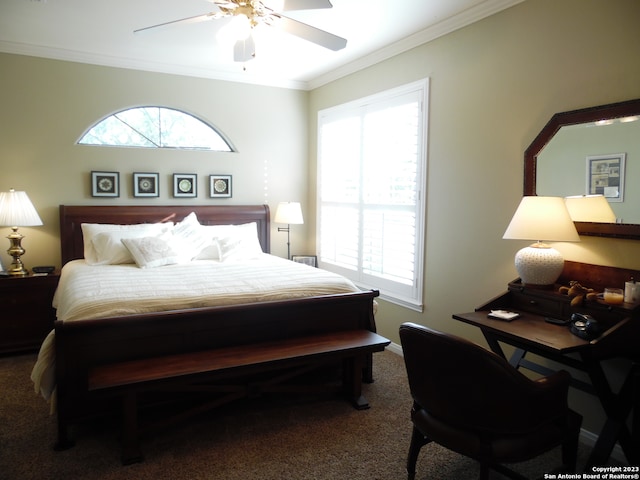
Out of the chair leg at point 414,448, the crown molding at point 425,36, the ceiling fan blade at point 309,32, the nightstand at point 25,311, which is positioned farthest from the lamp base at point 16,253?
the chair leg at point 414,448

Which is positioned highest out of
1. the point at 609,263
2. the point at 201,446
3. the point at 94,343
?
the point at 609,263

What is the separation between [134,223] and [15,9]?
2075 mm

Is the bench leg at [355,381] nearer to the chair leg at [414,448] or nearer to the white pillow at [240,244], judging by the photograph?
the chair leg at [414,448]

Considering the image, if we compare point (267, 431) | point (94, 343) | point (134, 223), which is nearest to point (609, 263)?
point (267, 431)

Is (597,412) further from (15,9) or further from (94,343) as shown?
(15,9)

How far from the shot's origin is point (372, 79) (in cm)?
441

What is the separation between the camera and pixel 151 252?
407cm

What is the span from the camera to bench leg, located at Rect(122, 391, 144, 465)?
2.42 metres

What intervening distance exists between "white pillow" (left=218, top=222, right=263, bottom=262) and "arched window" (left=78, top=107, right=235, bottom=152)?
1.01m

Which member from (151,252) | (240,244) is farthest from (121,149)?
(240,244)

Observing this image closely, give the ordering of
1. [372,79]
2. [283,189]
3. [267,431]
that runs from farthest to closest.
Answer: [283,189] < [372,79] < [267,431]

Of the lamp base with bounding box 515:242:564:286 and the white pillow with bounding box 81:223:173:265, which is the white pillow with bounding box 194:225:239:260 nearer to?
the white pillow with bounding box 81:223:173:265

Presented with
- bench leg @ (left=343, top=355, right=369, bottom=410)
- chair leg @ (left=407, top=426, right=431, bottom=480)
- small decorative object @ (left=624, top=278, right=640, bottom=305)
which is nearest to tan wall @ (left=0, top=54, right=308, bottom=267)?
bench leg @ (left=343, top=355, right=369, bottom=410)

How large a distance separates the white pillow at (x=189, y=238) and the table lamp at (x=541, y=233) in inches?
117
